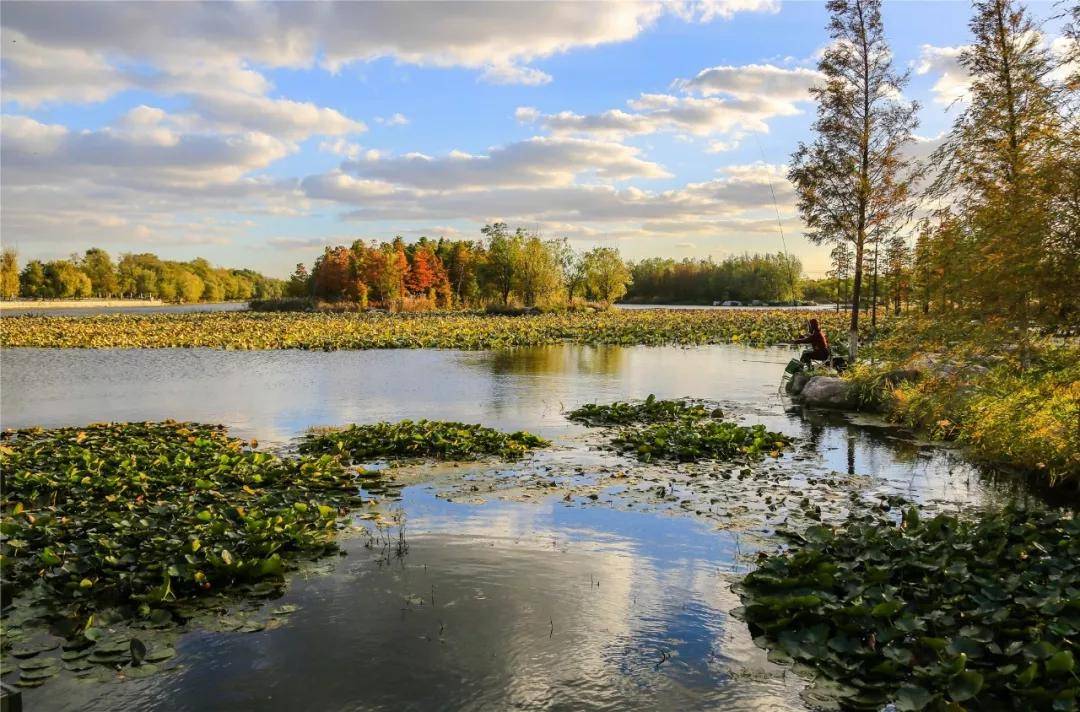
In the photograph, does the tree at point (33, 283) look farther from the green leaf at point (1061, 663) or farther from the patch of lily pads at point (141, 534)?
the green leaf at point (1061, 663)

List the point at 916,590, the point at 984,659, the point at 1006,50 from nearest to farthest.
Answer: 1. the point at 984,659
2. the point at 916,590
3. the point at 1006,50

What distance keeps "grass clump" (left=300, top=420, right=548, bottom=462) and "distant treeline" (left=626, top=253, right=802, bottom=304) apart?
10977 centimetres

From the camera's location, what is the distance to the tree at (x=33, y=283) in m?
128

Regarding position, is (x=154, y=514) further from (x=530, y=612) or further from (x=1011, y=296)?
(x=1011, y=296)

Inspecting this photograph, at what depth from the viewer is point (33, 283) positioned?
128m

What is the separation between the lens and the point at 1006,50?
61.8ft

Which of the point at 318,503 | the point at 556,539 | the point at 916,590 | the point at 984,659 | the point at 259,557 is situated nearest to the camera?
the point at 984,659

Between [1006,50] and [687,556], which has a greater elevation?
[1006,50]

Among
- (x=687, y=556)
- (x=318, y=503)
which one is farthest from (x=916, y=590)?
(x=318, y=503)

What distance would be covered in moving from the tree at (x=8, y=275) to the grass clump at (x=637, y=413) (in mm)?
125957

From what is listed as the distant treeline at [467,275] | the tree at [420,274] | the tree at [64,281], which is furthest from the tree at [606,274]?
the tree at [64,281]

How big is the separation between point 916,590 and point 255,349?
34011mm

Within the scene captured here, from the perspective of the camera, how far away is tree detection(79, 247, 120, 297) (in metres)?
144

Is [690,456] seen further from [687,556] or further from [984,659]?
[984,659]
